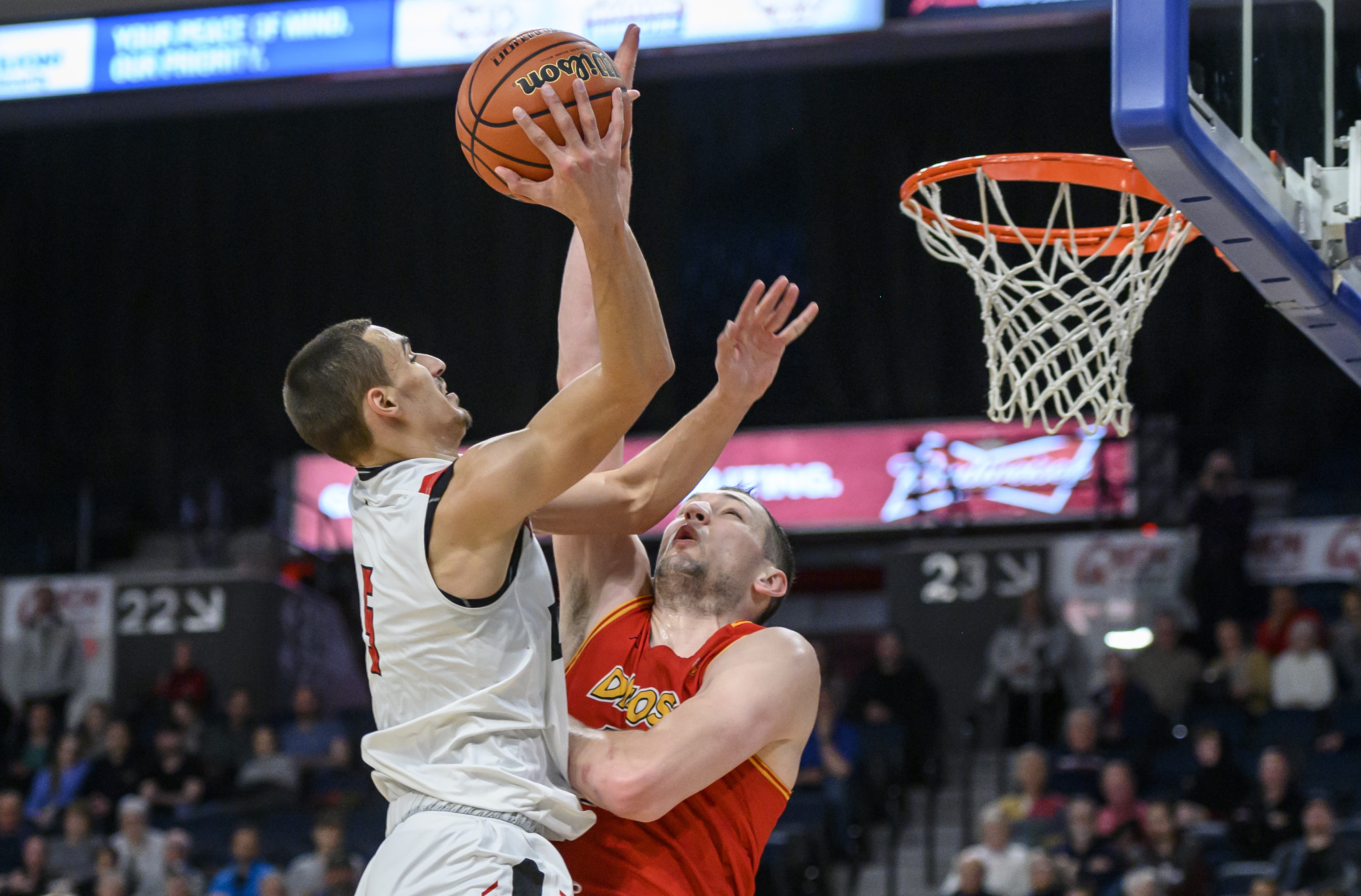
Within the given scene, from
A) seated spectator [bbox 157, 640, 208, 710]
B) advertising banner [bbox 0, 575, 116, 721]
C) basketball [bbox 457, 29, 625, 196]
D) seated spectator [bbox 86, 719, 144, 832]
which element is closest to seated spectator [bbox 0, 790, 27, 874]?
seated spectator [bbox 86, 719, 144, 832]

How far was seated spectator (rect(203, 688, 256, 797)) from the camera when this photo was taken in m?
11.0

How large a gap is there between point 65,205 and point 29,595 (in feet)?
11.2

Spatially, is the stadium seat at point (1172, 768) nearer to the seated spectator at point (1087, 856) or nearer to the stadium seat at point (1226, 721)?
the stadium seat at point (1226, 721)

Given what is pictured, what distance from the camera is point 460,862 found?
8.15 ft

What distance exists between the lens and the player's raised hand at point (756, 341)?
322cm

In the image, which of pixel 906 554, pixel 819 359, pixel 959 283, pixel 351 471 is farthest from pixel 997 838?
pixel 351 471

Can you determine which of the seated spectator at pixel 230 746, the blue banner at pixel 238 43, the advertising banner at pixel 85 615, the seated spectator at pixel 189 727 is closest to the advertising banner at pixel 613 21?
the blue banner at pixel 238 43

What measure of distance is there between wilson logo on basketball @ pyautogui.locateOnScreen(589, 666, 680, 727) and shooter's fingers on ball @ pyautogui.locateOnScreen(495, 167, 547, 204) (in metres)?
0.99

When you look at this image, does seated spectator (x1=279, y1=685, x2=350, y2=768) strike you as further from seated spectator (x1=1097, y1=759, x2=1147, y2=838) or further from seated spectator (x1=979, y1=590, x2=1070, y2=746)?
seated spectator (x1=1097, y1=759, x2=1147, y2=838)

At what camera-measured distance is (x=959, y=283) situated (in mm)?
13492

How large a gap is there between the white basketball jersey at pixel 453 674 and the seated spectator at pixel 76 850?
26.3ft

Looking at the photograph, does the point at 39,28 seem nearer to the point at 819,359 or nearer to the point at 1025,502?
the point at 819,359

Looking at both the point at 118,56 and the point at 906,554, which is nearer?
the point at 118,56

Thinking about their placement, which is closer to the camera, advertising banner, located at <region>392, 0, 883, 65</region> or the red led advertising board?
advertising banner, located at <region>392, 0, 883, 65</region>
